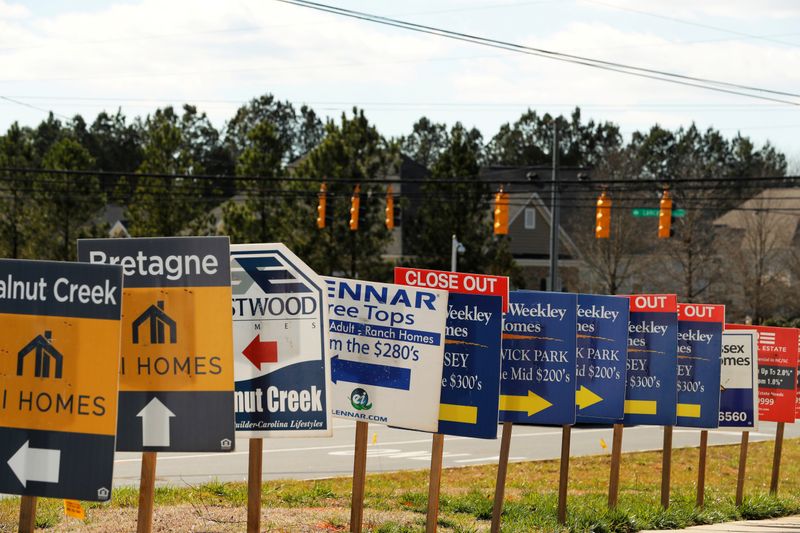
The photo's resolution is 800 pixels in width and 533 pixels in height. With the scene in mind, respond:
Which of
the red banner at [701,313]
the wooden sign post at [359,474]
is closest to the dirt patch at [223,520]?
the wooden sign post at [359,474]

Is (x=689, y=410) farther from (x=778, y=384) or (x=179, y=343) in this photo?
(x=179, y=343)

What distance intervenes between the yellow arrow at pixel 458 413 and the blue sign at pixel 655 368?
3463 mm

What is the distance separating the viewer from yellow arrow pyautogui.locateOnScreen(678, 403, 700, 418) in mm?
12430

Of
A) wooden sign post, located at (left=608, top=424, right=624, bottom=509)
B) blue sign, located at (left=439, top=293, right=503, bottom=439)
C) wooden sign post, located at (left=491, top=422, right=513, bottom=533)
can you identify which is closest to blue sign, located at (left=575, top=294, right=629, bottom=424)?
wooden sign post, located at (left=608, top=424, right=624, bottom=509)

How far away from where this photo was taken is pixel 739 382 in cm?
1330

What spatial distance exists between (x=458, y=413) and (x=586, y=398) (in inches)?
100

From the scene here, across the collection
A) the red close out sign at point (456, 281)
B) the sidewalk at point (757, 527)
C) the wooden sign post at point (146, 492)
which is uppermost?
the red close out sign at point (456, 281)

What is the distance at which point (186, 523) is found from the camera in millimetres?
9156

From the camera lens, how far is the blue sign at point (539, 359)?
9836 millimetres

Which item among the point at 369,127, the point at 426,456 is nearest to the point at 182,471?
the point at 426,456

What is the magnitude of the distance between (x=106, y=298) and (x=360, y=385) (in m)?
3.00

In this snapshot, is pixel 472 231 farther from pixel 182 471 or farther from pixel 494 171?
pixel 182 471

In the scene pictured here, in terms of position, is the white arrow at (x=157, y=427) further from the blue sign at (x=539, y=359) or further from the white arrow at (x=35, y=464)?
the blue sign at (x=539, y=359)

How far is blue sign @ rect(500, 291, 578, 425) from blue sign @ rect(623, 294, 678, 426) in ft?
6.51
